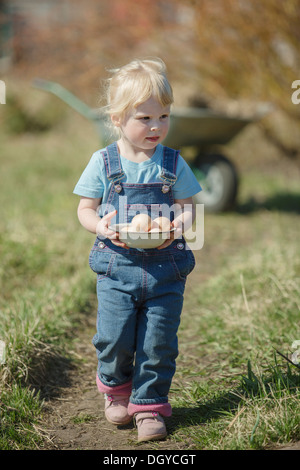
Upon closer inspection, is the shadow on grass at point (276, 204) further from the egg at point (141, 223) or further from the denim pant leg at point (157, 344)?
the egg at point (141, 223)

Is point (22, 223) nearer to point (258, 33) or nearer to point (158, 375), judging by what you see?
point (158, 375)

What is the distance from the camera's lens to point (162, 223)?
6.69ft

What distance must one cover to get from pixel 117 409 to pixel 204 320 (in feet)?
3.56

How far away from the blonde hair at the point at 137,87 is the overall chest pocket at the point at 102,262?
512mm

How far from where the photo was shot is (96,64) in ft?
40.0

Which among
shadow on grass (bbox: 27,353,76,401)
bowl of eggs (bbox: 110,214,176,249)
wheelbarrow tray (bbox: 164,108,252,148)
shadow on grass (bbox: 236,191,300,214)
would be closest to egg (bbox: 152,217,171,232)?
bowl of eggs (bbox: 110,214,176,249)

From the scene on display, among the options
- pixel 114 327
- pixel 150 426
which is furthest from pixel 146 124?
pixel 150 426

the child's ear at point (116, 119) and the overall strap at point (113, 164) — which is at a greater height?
the child's ear at point (116, 119)

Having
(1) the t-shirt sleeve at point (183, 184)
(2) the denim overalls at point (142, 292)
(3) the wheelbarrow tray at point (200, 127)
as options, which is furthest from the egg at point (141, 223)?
(3) the wheelbarrow tray at point (200, 127)

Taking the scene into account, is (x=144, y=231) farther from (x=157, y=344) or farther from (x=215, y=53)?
(x=215, y=53)

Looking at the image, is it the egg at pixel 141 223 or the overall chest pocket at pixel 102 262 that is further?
the overall chest pocket at pixel 102 262

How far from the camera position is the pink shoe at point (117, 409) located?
2271mm

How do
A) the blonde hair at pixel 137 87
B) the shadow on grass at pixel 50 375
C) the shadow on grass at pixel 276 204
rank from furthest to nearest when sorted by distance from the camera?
1. the shadow on grass at pixel 276 204
2. the shadow on grass at pixel 50 375
3. the blonde hair at pixel 137 87

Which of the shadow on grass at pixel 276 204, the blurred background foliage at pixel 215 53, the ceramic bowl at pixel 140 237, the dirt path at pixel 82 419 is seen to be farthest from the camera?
the blurred background foliage at pixel 215 53
